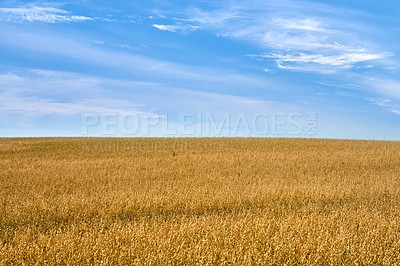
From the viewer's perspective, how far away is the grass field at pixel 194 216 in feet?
16.0

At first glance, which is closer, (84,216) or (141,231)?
(141,231)

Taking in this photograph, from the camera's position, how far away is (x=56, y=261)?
466 cm

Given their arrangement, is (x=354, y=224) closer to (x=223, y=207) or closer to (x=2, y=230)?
(x=223, y=207)

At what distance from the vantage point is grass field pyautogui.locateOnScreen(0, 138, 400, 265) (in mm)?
4871

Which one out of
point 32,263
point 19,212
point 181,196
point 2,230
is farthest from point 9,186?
point 32,263

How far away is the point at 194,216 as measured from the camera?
7520mm

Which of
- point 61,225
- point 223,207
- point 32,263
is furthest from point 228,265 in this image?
point 61,225

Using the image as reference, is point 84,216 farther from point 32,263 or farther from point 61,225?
point 32,263

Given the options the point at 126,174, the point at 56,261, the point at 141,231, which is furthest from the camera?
the point at 126,174

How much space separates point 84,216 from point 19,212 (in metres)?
1.69

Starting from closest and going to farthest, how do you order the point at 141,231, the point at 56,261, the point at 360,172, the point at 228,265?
the point at 228,265
the point at 56,261
the point at 141,231
the point at 360,172

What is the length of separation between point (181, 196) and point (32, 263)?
15.2 feet

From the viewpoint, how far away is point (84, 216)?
7.55 meters

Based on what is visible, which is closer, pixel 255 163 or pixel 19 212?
pixel 19 212
